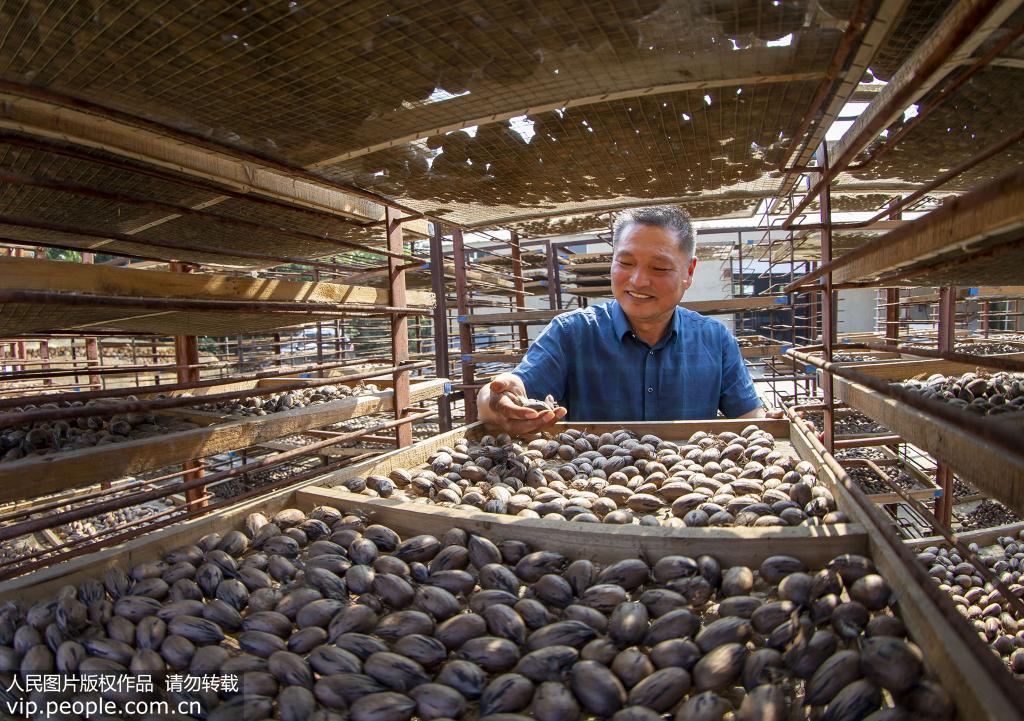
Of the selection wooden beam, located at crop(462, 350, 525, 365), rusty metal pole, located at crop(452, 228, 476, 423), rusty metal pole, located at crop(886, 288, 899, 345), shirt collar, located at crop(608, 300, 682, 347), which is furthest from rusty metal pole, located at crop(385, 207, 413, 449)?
rusty metal pole, located at crop(886, 288, 899, 345)

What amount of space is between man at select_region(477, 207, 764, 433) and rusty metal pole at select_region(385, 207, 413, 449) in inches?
32.6

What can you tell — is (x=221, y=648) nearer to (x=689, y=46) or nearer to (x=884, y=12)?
(x=689, y=46)

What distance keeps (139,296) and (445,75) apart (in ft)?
5.28

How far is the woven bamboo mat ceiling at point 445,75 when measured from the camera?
50.2 inches

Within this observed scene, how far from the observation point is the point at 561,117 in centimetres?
195

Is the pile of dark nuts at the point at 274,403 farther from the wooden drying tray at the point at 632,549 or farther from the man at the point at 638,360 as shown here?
the wooden drying tray at the point at 632,549

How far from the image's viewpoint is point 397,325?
11.1 ft

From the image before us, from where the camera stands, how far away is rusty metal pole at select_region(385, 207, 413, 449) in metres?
3.39

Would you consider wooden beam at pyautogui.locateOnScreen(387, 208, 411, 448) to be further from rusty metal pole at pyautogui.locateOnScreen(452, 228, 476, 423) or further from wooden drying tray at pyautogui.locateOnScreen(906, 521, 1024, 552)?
wooden drying tray at pyautogui.locateOnScreen(906, 521, 1024, 552)

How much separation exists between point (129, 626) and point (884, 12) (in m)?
2.18

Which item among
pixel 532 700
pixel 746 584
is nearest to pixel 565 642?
pixel 532 700

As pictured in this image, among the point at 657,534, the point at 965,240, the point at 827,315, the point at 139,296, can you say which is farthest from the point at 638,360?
the point at 139,296

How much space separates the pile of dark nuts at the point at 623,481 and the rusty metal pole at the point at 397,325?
45.6 inches

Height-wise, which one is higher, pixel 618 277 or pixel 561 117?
pixel 561 117
